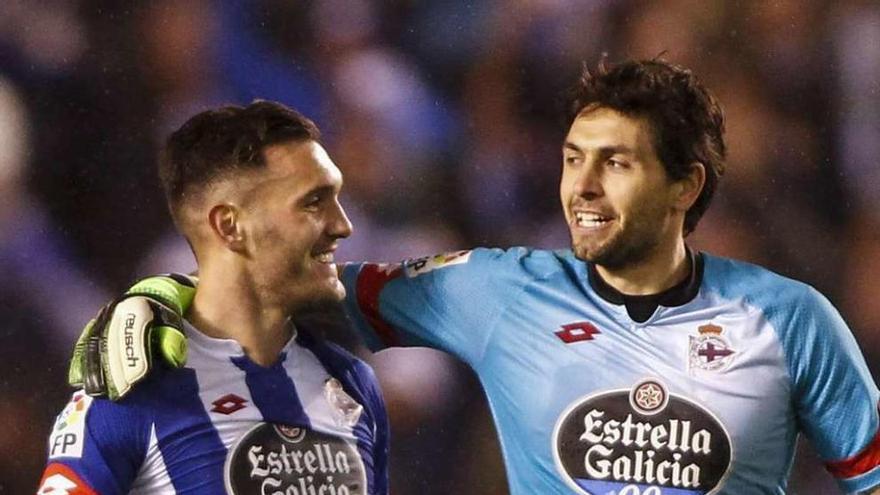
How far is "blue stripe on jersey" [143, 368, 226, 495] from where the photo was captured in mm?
2240

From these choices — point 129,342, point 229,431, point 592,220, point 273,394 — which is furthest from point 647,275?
point 129,342

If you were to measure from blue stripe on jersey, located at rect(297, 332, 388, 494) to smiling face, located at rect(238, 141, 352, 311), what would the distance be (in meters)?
0.13

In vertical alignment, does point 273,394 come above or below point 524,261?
below

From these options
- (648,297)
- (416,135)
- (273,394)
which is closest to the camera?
(273,394)

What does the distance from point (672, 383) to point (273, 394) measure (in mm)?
777

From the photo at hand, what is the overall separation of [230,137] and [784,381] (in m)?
1.16

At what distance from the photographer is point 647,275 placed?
264 centimetres

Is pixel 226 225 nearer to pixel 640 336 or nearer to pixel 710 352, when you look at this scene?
pixel 640 336

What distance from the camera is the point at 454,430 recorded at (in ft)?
11.4

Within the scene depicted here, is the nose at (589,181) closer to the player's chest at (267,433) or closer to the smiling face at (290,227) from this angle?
the smiling face at (290,227)

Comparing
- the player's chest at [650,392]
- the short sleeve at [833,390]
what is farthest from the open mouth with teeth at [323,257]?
the short sleeve at [833,390]

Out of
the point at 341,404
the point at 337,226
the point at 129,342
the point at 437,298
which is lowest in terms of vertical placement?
the point at 341,404

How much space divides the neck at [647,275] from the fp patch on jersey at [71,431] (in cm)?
106

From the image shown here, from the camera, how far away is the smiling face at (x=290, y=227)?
2416mm
